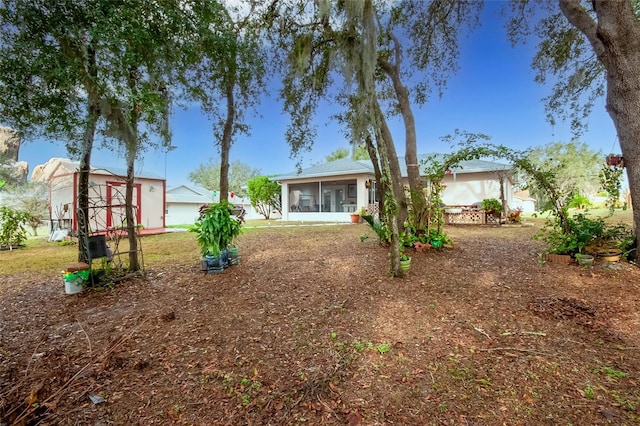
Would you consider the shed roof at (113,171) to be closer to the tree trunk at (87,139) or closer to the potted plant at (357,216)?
the tree trunk at (87,139)

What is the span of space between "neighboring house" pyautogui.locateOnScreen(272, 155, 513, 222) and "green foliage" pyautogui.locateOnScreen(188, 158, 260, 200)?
2179 centimetres

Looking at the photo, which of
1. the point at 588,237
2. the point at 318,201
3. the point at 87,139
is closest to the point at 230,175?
the point at 318,201

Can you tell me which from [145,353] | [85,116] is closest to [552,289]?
[145,353]

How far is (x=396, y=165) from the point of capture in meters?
5.65

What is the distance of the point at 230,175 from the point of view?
3769 centimetres

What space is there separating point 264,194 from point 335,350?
15.3 metres

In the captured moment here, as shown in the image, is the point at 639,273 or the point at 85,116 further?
the point at 639,273

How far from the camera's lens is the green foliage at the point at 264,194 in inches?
673

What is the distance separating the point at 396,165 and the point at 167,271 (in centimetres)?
473

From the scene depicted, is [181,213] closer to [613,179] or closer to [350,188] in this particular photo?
[350,188]

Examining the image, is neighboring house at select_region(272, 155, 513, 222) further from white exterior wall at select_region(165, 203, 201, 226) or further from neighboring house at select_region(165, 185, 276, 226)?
white exterior wall at select_region(165, 203, 201, 226)

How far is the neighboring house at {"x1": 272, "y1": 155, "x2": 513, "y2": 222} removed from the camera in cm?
1262

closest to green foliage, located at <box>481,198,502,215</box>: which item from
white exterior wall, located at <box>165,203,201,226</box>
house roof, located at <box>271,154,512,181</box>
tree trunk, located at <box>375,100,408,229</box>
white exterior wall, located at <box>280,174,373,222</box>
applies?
house roof, located at <box>271,154,512,181</box>

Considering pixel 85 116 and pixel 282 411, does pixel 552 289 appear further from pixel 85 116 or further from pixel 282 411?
pixel 85 116
